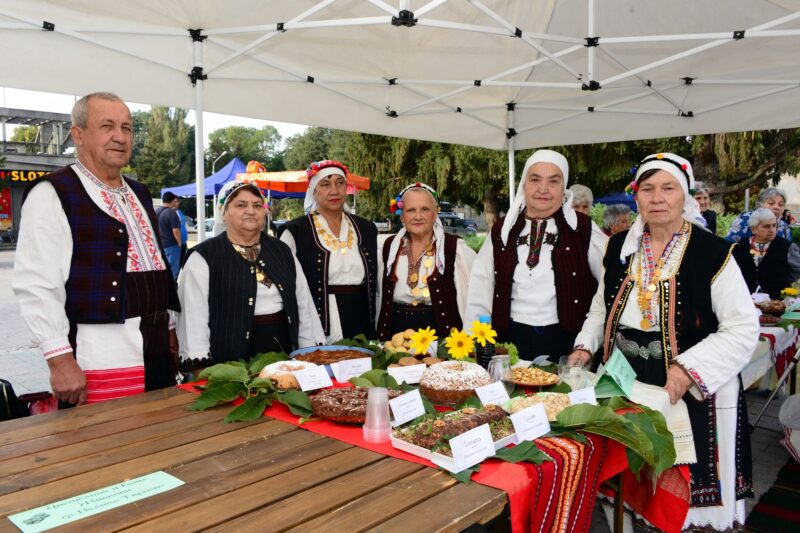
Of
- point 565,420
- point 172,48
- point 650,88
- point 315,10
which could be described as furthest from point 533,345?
point 650,88

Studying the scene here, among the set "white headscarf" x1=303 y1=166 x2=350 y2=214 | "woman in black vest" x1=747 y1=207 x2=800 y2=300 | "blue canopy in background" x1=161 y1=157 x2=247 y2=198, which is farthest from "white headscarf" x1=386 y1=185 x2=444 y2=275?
"blue canopy in background" x1=161 y1=157 x2=247 y2=198

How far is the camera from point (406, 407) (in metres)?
1.74

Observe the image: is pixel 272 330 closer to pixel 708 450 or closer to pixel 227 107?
pixel 708 450

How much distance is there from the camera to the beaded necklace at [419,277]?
325 cm

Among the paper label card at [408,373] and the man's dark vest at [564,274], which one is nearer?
the paper label card at [408,373]

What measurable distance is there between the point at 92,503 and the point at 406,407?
84cm

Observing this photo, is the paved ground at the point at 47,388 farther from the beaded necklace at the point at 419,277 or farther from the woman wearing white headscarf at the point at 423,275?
the beaded necklace at the point at 419,277

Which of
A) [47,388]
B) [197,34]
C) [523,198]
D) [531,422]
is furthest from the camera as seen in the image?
[47,388]

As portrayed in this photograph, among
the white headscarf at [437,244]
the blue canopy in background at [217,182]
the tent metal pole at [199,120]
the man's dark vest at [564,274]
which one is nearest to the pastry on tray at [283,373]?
the man's dark vest at [564,274]

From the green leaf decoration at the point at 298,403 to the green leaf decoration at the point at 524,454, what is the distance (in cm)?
66

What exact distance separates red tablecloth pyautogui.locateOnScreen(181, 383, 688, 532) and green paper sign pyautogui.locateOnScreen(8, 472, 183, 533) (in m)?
0.50

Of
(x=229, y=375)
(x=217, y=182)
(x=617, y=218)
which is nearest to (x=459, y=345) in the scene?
(x=229, y=375)

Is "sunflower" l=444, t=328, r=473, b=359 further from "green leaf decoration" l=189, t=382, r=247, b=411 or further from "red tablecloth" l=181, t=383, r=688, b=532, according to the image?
"green leaf decoration" l=189, t=382, r=247, b=411

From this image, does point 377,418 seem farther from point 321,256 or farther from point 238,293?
point 321,256
